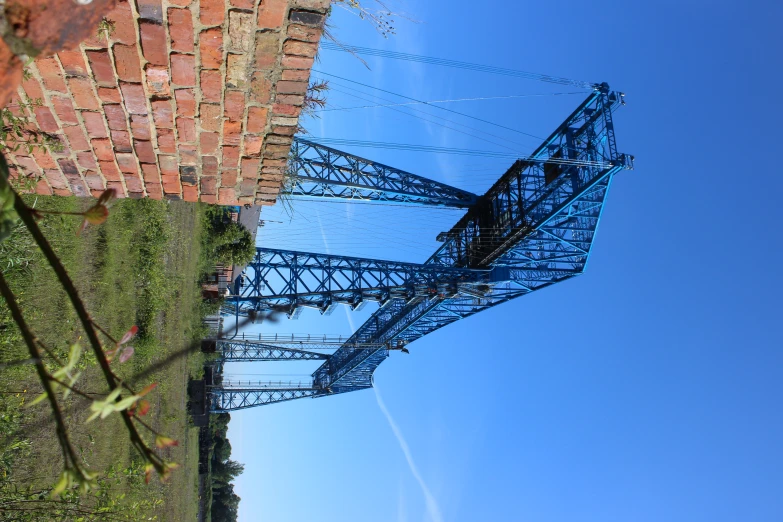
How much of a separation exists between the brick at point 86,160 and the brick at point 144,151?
308mm

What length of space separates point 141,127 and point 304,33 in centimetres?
126

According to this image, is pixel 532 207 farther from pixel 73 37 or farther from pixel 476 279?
pixel 73 37

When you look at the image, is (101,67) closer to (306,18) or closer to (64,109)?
(64,109)

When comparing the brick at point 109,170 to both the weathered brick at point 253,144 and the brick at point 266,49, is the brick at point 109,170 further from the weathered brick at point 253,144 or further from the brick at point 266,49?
the brick at point 266,49

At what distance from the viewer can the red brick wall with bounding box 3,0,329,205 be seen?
8.91ft

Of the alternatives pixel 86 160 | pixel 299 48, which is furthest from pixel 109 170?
pixel 299 48

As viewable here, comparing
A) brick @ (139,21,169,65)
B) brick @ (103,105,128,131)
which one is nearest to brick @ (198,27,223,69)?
brick @ (139,21,169,65)

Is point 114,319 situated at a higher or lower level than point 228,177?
higher

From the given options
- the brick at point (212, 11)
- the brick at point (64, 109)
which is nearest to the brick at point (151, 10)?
the brick at point (212, 11)

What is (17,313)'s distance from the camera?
3.41 feet

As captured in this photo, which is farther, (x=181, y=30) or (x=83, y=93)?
(x=83, y=93)

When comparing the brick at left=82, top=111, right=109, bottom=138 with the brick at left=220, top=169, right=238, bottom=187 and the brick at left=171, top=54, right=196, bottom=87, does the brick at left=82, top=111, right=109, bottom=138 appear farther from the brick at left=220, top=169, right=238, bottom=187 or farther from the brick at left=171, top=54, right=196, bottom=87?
the brick at left=220, top=169, right=238, bottom=187

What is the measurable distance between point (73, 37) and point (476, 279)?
2028cm

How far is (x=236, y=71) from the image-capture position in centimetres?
299
